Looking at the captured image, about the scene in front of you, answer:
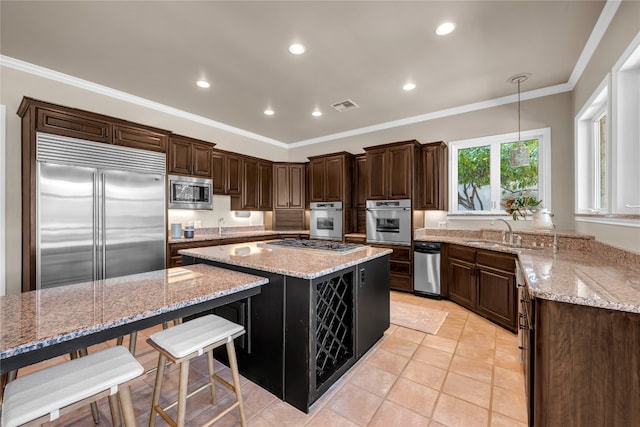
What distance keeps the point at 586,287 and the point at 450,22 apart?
7.34 feet

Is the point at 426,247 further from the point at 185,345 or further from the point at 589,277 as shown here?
the point at 185,345

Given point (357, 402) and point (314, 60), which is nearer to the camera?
point (357, 402)

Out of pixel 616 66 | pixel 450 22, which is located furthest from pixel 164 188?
pixel 616 66

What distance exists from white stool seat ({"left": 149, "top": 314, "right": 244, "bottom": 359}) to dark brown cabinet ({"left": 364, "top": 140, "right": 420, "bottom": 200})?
11.2 ft

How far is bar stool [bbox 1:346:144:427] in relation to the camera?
2.94 feet

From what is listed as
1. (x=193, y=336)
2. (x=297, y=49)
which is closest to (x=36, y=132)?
(x=297, y=49)

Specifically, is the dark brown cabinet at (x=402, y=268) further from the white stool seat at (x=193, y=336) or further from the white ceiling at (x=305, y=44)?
the white stool seat at (x=193, y=336)

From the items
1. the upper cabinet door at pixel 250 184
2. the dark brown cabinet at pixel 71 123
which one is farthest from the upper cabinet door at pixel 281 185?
the dark brown cabinet at pixel 71 123

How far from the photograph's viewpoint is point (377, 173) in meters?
4.56

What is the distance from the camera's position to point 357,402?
1819 millimetres

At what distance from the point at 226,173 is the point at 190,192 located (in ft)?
2.71

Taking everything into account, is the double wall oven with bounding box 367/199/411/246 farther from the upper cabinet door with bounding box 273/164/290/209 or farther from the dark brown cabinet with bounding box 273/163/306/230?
the upper cabinet door with bounding box 273/164/290/209

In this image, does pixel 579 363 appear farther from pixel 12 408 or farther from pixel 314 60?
pixel 314 60

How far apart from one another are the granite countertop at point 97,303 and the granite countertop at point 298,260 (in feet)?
Result: 0.51
